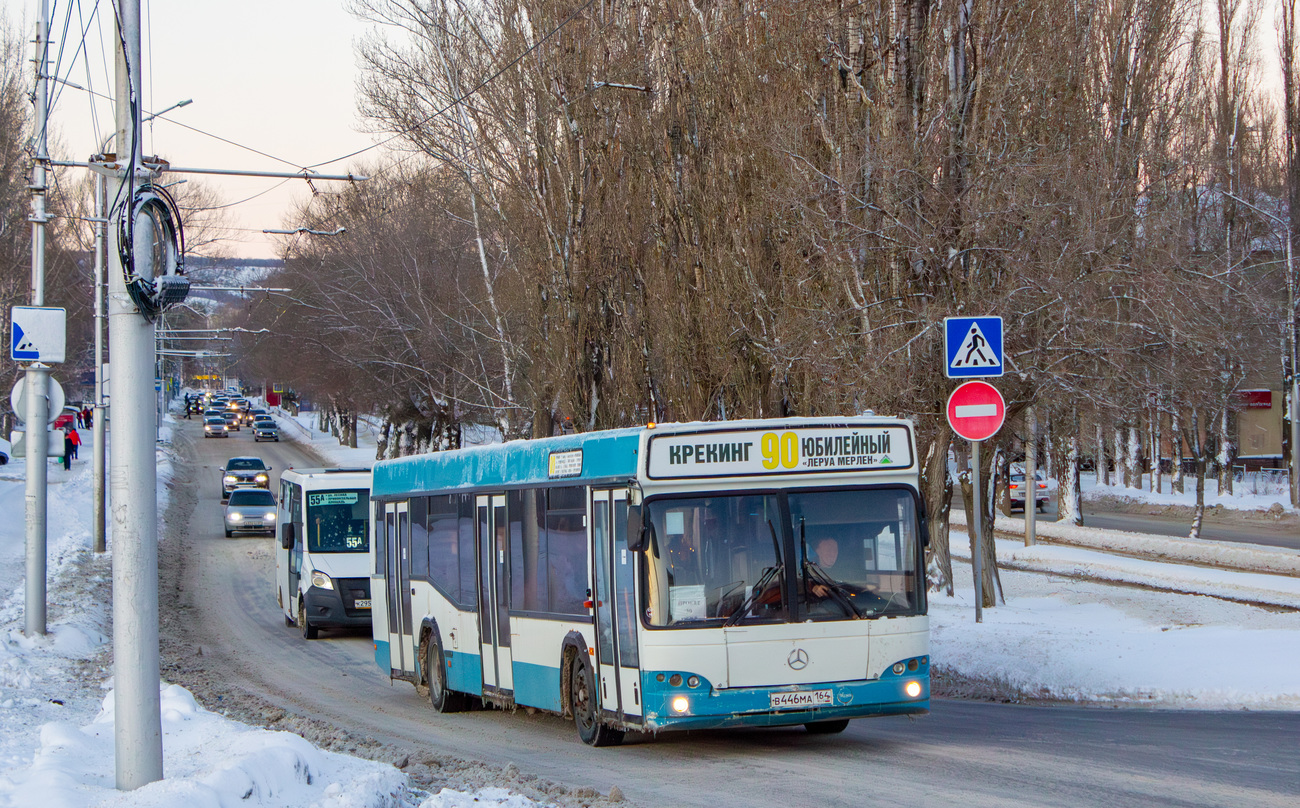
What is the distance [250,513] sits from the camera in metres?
37.7

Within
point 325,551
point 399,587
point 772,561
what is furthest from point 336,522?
point 772,561

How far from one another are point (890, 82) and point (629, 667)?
11.1 m

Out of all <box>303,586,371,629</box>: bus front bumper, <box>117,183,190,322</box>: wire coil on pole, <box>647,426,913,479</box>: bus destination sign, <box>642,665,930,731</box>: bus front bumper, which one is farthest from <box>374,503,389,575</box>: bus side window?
<box>117,183,190,322</box>: wire coil on pole

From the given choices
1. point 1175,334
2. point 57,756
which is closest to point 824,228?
point 1175,334

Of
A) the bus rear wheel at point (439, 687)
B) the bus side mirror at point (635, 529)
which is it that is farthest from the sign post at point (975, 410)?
the bus rear wheel at point (439, 687)

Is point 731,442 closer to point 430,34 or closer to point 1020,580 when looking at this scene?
point 1020,580

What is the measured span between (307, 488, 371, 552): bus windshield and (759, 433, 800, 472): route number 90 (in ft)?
43.7

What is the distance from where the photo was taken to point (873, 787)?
26.9ft

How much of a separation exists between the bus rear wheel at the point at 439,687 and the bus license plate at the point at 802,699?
5151 mm

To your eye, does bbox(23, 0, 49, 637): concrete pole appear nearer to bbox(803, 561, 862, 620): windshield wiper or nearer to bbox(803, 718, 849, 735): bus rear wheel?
bbox(803, 718, 849, 735): bus rear wheel

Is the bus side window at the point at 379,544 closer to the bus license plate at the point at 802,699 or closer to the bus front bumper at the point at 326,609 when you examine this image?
the bus front bumper at the point at 326,609

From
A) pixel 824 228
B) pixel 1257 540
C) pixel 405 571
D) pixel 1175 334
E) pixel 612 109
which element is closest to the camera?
pixel 405 571

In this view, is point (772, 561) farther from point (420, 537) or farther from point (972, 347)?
point (420, 537)

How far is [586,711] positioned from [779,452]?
2.67 metres
